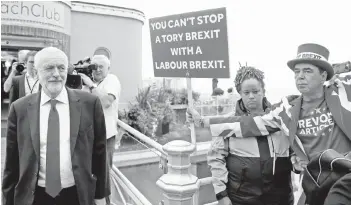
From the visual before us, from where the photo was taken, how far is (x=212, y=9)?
7.89 feet

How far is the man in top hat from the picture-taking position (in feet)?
5.99

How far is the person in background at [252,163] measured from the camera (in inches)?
80.4

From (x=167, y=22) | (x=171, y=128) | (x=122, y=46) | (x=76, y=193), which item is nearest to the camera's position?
(x=76, y=193)

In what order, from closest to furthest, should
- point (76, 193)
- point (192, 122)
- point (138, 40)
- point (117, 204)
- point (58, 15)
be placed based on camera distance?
point (76, 193), point (192, 122), point (117, 204), point (58, 15), point (138, 40)

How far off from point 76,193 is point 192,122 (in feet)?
3.00

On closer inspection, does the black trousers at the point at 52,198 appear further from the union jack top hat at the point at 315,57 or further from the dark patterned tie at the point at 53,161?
the union jack top hat at the point at 315,57

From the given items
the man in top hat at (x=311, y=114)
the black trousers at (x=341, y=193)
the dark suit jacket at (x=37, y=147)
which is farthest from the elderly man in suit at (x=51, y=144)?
the black trousers at (x=341, y=193)

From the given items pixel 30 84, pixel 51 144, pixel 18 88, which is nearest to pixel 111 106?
pixel 30 84

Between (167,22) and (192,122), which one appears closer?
(192,122)

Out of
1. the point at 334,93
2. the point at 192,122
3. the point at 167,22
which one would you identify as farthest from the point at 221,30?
the point at 334,93

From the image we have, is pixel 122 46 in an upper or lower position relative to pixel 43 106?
upper

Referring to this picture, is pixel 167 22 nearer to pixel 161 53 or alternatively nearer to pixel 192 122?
pixel 161 53

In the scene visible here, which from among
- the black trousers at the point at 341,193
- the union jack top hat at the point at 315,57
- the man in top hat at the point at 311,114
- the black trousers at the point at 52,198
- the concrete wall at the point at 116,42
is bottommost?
the black trousers at the point at 52,198

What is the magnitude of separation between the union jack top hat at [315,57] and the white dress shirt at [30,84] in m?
2.40
